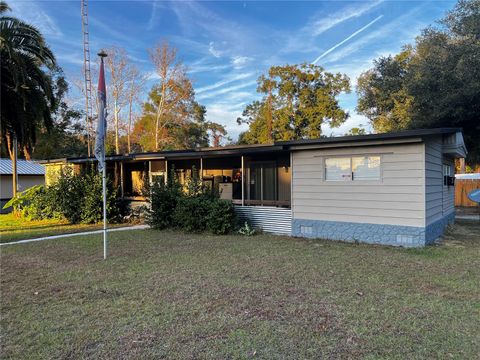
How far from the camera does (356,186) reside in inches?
332

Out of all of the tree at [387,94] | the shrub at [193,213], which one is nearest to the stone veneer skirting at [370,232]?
the shrub at [193,213]

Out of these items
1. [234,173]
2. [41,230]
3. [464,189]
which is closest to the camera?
[41,230]

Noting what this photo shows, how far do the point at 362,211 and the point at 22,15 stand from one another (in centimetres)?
1121

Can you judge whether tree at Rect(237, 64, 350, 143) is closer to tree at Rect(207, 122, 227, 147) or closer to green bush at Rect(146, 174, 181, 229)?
tree at Rect(207, 122, 227, 147)

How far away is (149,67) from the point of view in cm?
2942

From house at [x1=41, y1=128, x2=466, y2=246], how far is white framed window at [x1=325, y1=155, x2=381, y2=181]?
2 centimetres

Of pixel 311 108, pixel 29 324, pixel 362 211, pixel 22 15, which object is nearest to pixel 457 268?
pixel 362 211

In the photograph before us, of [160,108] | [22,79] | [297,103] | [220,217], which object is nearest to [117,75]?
[160,108]

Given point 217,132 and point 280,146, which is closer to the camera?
point 280,146

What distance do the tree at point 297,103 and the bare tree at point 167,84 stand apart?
6982 millimetres

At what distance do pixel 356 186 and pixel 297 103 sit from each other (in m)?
24.4

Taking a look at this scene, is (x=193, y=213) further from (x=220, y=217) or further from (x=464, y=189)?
(x=464, y=189)

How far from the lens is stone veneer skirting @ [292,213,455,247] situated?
7707 millimetres

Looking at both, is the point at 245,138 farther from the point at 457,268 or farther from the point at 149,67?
the point at 457,268
